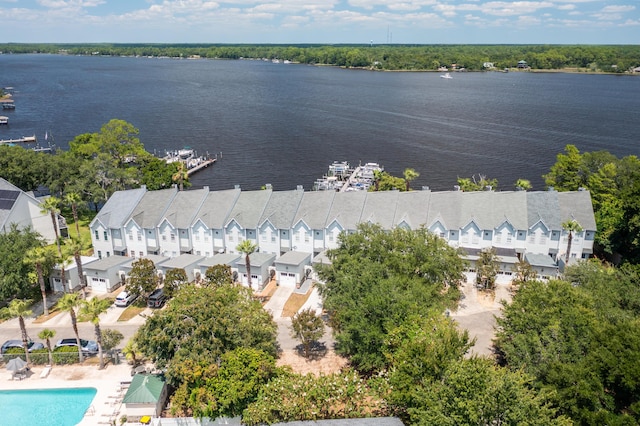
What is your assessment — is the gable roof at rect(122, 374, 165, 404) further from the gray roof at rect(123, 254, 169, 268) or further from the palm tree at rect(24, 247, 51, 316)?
the gray roof at rect(123, 254, 169, 268)

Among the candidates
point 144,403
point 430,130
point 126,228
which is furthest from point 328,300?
point 430,130

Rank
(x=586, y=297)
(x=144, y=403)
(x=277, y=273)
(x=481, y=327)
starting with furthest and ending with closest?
1. (x=277, y=273)
2. (x=481, y=327)
3. (x=586, y=297)
4. (x=144, y=403)

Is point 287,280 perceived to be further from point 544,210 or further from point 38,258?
point 544,210

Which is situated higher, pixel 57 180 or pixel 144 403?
pixel 57 180

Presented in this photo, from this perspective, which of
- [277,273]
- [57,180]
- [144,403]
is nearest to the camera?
[144,403]

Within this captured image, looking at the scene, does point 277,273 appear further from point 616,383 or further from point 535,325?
point 616,383

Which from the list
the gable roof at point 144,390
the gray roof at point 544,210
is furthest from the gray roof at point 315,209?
the gable roof at point 144,390

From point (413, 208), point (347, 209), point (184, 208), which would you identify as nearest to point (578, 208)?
point (413, 208)
